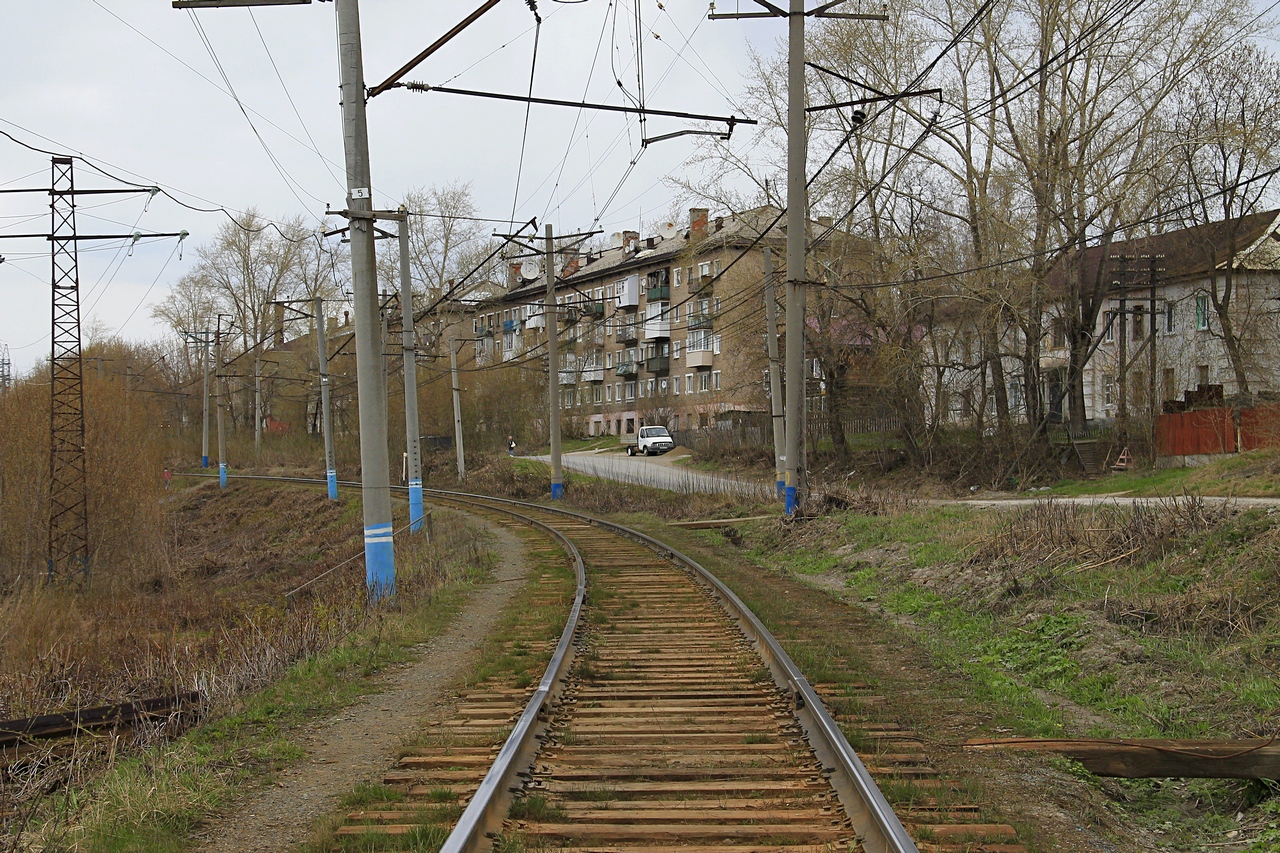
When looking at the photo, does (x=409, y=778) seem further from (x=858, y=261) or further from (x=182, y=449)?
(x=182, y=449)

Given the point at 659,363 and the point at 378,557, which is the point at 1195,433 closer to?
the point at 378,557

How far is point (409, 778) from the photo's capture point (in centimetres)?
587

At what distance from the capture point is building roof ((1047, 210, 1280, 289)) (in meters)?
37.3

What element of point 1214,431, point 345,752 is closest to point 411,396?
point 345,752

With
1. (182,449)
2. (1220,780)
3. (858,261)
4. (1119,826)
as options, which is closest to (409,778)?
(1119,826)

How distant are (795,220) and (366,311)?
28.8 feet

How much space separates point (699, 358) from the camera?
71.9m

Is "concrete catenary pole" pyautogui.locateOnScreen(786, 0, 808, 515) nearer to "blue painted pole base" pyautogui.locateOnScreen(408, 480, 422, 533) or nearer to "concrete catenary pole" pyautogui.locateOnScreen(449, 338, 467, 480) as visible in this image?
"blue painted pole base" pyautogui.locateOnScreen(408, 480, 422, 533)

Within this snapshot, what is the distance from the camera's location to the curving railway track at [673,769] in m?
4.81

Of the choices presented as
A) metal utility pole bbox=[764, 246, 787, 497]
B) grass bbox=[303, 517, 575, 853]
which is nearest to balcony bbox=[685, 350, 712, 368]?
metal utility pole bbox=[764, 246, 787, 497]

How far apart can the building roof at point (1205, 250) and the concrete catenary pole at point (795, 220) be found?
64.2 feet

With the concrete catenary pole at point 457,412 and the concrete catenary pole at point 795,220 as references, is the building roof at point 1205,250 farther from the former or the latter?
the concrete catenary pole at point 457,412

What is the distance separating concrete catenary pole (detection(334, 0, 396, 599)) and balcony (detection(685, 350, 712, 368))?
57184 mm

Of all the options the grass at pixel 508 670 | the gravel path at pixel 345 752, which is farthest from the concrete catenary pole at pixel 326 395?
the gravel path at pixel 345 752
